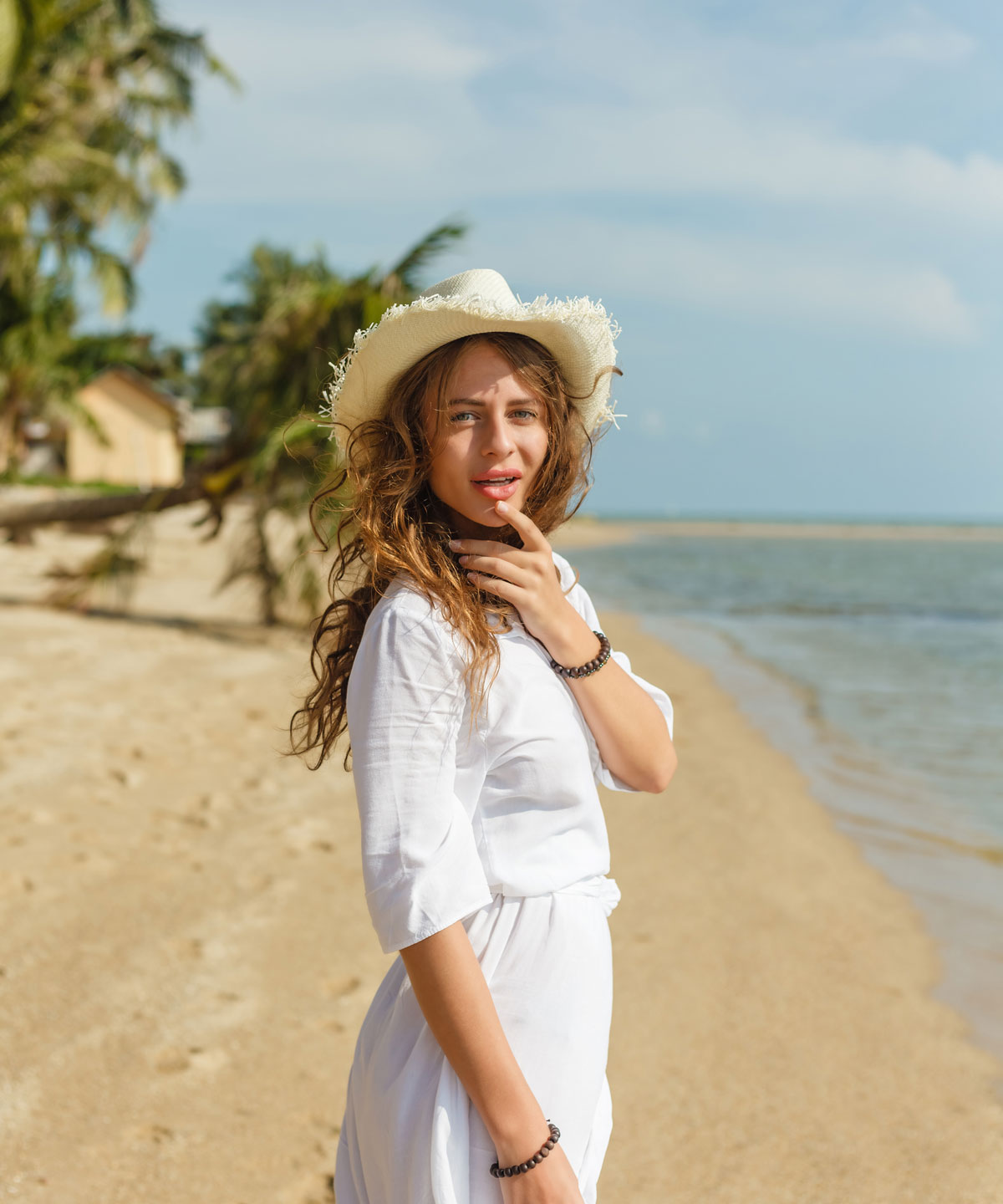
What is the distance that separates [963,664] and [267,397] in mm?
8462

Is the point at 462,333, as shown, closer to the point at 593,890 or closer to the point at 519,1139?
the point at 593,890

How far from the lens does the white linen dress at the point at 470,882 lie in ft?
4.20

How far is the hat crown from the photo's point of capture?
1.48m

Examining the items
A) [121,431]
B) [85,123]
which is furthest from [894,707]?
[121,431]

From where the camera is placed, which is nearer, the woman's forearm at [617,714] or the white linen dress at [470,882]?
the white linen dress at [470,882]

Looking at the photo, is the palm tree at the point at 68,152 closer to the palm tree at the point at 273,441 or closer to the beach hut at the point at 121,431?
the palm tree at the point at 273,441

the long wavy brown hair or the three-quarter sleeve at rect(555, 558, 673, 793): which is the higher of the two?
the long wavy brown hair

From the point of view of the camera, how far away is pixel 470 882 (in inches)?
50.8

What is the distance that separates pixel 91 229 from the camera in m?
19.4

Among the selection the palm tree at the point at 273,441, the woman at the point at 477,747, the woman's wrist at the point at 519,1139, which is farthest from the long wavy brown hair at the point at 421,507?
the palm tree at the point at 273,441

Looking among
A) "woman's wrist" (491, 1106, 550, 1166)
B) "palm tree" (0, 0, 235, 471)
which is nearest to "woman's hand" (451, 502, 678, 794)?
"woman's wrist" (491, 1106, 550, 1166)

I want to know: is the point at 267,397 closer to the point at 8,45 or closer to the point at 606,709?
the point at 8,45

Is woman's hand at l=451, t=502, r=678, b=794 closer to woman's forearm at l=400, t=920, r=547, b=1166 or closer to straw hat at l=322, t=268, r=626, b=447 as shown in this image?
straw hat at l=322, t=268, r=626, b=447

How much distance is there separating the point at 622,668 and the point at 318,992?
2468 mm
